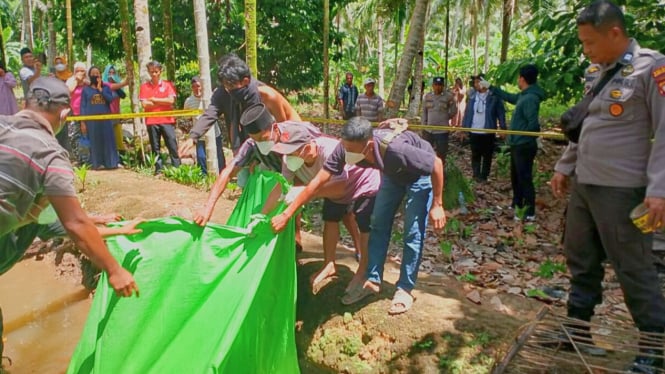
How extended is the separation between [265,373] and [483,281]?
2454 millimetres

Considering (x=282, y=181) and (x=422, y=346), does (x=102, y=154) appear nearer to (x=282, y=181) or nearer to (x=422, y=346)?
(x=282, y=181)

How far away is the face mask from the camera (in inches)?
138

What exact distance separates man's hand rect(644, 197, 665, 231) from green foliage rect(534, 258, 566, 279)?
2.71 meters

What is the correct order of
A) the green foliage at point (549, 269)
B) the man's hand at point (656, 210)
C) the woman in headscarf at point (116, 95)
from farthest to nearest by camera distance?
the woman in headscarf at point (116, 95) → the green foliage at point (549, 269) → the man's hand at point (656, 210)

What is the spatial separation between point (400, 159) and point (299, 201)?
640 millimetres

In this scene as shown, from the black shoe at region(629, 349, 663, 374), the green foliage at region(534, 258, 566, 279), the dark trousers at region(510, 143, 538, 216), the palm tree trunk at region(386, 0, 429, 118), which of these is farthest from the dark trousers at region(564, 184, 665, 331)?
the palm tree trunk at region(386, 0, 429, 118)

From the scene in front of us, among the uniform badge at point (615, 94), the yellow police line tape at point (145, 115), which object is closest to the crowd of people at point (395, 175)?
the uniform badge at point (615, 94)

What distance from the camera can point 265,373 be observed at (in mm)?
3031

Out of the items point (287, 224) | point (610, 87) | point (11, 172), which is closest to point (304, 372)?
point (287, 224)

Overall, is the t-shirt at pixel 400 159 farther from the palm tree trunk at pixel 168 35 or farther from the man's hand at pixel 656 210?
the palm tree trunk at pixel 168 35

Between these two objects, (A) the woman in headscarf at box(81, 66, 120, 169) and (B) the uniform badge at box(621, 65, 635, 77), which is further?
(A) the woman in headscarf at box(81, 66, 120, 169)

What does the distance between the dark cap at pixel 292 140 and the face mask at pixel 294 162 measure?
0.32ft

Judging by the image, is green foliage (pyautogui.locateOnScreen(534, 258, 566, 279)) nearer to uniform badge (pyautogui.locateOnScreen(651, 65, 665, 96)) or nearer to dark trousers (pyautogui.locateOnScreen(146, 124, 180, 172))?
uniform badge (pyautogui.locateOnScreen(651, 65, 665, 96))

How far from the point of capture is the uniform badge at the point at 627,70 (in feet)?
7.76
